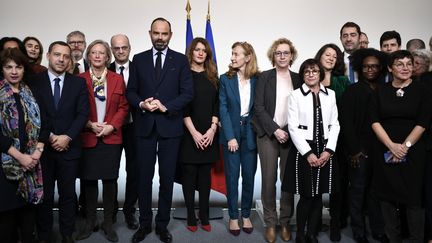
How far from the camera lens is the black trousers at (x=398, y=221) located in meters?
2.81

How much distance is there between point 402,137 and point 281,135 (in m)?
0.85

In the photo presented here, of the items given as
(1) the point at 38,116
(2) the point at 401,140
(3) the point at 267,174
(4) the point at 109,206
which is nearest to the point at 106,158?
(4) the point at 109,206

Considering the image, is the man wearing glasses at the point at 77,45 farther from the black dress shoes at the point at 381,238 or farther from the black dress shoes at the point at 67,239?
the black dress shoes at the point at 381,238

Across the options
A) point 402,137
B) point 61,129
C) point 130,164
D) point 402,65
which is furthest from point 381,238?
point 61,129

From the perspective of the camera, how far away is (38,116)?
8.54ft

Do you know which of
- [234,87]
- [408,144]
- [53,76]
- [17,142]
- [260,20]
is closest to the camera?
[17,142]

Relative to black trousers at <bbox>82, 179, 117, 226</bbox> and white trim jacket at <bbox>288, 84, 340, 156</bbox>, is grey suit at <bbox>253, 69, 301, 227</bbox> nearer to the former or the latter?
white trim jacket at <bbox>288, 84, 340, 156</bbox>

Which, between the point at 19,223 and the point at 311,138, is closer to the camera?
the point at 19,223

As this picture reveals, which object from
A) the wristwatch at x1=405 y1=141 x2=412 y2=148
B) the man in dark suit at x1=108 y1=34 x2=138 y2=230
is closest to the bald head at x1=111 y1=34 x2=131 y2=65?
the man in dark suit at x1=108 y1=34 x2=138 y2=230

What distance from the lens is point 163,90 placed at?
120 inches

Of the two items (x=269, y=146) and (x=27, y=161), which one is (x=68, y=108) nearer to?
(x=27, y=161)


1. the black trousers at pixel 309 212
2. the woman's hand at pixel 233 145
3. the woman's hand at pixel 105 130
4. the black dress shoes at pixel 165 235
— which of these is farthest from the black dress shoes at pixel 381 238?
the woman's hand at pixel 105 130

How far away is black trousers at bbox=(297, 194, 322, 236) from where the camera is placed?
2.98 m

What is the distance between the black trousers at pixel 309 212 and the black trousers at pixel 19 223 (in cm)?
192
